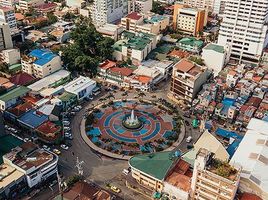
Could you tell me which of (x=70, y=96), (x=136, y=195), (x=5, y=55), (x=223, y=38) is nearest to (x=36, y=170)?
(x=136, y=195)

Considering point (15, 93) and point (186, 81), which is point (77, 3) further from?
point (186, 81)

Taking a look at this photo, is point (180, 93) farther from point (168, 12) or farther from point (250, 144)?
point (168, 12)

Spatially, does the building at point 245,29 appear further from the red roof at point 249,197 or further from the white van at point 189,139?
the red roof at point 249,197

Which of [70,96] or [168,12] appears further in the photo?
[168,12]

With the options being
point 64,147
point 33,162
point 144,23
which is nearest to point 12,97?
point 64,147

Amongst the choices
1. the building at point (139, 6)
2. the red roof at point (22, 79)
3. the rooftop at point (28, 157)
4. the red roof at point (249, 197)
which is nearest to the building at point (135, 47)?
the red roof at point (22, 79)

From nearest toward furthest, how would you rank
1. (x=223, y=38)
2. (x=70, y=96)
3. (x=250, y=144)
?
(x=250, y=144) → (x=70, y=96) → (x=223, y=38)

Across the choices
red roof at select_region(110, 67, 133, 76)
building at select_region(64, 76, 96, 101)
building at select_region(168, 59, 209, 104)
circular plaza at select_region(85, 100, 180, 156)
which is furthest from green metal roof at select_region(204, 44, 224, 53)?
building at select_region(64, 76, 96, 101)
